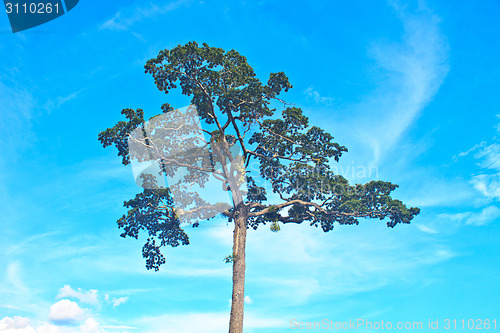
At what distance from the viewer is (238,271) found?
19797 mm

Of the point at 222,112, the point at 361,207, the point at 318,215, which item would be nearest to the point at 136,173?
the point at 222,112

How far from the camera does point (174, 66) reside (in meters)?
20.8

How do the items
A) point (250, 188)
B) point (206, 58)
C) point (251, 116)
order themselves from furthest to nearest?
point (250, 188), point (251, 116), point (206, 58)

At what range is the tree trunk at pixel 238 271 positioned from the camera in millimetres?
18547

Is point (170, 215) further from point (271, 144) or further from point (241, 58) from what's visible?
point (241, 58)

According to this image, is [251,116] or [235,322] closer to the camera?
[235,322]

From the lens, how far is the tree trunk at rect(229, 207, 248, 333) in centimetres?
1855

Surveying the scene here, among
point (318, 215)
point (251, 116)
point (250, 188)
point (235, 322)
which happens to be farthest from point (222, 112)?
point (235, 322)

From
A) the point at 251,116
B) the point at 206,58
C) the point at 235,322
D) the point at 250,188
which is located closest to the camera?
the point at 235,322

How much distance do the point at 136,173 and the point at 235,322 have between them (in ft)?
32.8

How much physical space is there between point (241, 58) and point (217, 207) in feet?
27.8

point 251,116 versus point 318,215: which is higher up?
point 251,116

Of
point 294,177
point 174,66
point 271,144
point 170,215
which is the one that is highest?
point 174,66

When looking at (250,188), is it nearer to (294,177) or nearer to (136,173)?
(294,177)
